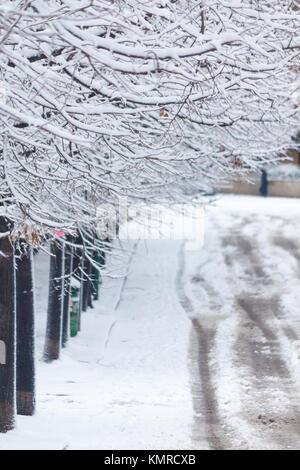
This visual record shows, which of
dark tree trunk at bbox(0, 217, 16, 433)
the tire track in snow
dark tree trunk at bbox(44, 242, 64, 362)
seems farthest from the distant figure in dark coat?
dark tree trunk at bbox(0, 217, 16, 433)

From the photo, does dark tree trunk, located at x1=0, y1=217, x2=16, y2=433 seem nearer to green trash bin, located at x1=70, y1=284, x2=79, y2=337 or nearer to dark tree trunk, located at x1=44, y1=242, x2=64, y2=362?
dark tree trunk, located at x1=44, y1=242, x2=64, y2=362

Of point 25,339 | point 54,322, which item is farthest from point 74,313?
point 25,339

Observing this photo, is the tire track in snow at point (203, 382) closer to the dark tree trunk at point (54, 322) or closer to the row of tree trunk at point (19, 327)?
the row of tree trunk at point (19, 327)

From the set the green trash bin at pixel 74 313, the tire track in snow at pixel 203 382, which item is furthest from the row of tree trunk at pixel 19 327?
the tire track in snow at pixel 203 382

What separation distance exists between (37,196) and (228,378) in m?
6.74

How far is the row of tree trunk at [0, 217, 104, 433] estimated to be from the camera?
9.63 m

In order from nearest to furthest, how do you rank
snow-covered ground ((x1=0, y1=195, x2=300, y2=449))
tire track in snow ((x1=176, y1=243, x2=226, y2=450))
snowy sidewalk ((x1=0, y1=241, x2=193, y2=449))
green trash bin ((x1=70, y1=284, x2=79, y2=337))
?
1. snowy sidewalk ((x1=0, y1=241, x2=193, y2=449))
2. snow-covered ground ((x1=0, y1=195, x2=300, y2=449))
3. tire track in snow ((x1=176, y1=243, x2=226, y2=450))
4. green trash bin ((x1=70, y1=284, x2=79, y2=337))

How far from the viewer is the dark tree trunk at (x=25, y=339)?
1111cm

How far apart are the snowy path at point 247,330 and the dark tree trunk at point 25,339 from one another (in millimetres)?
2672

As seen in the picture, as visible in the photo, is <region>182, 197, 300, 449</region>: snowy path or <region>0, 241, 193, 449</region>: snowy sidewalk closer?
<region>0, 241, 193, 449</region>: snowy sidewalk

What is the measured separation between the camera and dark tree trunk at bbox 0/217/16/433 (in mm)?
9609

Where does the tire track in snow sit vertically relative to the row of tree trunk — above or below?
below

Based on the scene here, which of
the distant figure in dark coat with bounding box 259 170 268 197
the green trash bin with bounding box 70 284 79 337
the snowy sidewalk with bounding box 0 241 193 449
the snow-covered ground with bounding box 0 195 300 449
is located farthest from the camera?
the distant figure in dark coat with bounding box 259 170 268 197
